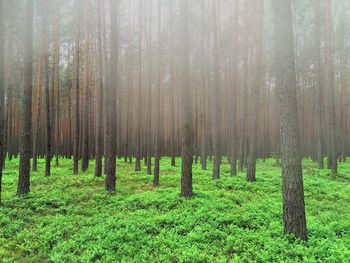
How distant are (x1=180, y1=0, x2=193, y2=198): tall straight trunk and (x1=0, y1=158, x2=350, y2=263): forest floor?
600mm

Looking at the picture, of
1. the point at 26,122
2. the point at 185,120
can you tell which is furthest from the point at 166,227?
the point at 26,122

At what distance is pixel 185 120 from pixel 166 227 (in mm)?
3783

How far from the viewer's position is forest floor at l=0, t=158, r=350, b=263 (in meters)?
5.65

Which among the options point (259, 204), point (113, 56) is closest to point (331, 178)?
point (259, 204)

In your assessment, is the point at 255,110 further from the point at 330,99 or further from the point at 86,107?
the point at 86,107

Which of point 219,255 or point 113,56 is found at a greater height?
point 113,56

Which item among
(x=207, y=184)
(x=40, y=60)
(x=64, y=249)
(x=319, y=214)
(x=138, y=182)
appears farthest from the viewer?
(x=40, y=60)

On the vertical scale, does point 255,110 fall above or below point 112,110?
above

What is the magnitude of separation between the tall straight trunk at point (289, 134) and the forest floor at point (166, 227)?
0.48 m

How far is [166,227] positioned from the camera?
702 cm

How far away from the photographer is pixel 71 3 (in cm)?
1886

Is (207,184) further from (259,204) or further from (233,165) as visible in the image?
(259,204)

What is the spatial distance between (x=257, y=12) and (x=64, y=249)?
1333 centimetres

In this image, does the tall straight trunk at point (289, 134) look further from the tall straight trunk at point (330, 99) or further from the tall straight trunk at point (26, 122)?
the tall straight trunk at point (330, 99)
